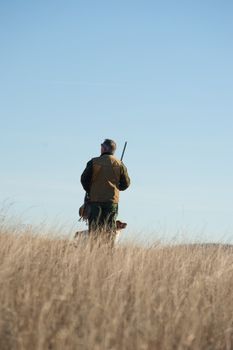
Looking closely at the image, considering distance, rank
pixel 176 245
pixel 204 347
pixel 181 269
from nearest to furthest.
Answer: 1. pixel 204 347
2. pixel 181 269
3. pixel 176 245

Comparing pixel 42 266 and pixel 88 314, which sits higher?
pixel 42 266

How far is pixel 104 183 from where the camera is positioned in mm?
10195

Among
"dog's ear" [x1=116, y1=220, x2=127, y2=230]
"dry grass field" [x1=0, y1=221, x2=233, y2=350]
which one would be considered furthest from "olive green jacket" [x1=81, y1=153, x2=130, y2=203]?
"dry grass field" [x1=0, y1=221, x2=233, y2=350]

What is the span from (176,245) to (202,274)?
1.96m

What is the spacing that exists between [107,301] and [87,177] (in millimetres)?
5377

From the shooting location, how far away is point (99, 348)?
4.22 metres

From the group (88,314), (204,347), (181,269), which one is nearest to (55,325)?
(88,314)

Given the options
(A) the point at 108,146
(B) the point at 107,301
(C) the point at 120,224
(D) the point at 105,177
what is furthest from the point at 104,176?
(B) the point at 107,301

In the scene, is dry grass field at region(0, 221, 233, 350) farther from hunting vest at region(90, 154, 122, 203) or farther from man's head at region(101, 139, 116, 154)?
man's head at region(101, 139, 116, 154)

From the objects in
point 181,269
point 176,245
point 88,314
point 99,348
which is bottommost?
point 99,348

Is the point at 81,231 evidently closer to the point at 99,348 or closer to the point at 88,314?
the point at 88,314

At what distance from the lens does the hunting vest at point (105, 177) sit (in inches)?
400

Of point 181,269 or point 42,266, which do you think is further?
point 181,269

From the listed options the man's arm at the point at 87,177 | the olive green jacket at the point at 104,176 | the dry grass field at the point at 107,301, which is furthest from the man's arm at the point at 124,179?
the dry grass field at the point at 107,301
